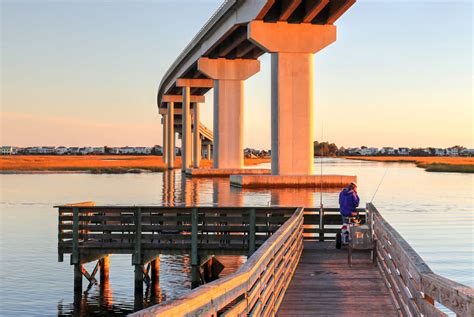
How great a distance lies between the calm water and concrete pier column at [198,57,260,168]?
64.3ft

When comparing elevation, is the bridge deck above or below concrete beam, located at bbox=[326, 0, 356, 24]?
below

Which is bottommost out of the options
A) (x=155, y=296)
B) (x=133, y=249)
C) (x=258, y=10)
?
(x=155, y=296)

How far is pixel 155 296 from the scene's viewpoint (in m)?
20.5

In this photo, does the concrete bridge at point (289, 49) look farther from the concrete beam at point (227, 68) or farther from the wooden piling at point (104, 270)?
the wooden piling at point (104, 270)

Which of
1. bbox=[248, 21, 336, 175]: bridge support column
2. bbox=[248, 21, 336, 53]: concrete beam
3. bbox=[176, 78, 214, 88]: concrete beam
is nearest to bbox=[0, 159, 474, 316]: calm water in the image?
bbox=[248, 21, 336, 175]: bridge support column

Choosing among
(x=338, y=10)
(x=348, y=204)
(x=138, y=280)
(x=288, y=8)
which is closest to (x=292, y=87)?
(x=338, y=10)

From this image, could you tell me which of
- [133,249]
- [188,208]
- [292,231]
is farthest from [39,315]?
[292,231]

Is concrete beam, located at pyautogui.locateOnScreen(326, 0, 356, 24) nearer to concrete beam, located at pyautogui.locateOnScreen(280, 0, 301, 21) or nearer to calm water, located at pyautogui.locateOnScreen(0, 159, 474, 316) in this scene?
concrete beam, located at pyautogui.locateOnScreen(280, 0, 301, 21)

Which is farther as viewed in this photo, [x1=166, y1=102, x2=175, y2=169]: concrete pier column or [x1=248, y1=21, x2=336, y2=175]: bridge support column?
[x1=166, y1=102, x2=175, y2=169]: concrete pier column

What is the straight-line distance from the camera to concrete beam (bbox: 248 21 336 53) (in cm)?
5406

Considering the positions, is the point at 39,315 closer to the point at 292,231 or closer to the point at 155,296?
the point at 155,296

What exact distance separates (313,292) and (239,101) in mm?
62844

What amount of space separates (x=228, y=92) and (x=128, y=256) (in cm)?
4923

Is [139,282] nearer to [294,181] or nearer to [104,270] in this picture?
[104,270]
